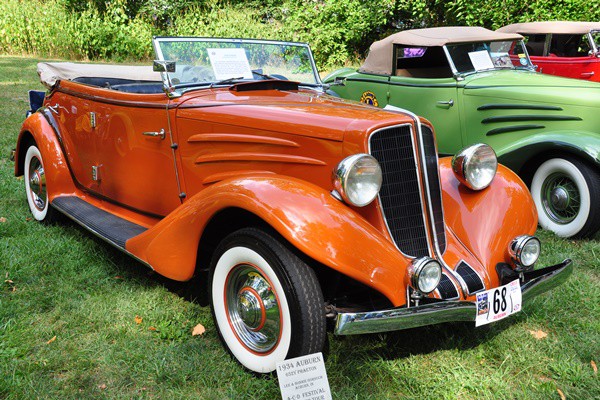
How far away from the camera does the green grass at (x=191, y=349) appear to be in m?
2.51

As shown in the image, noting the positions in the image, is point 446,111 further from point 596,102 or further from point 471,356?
point 471,356

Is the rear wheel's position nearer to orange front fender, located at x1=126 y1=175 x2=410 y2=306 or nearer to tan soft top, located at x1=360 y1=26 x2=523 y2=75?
orange front fender, located at x1=126 y1=175 x2=410 y2=306

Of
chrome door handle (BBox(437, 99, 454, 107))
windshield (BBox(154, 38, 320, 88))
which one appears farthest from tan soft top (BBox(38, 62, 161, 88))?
chrome door handle (BBox(437, 99, 454, 107))

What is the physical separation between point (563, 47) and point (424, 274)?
23.2ft

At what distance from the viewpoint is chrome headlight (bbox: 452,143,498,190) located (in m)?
2.98

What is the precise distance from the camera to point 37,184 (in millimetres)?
4441

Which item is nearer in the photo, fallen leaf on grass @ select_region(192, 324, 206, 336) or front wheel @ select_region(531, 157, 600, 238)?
fallen leaf on grass @ select_region(192, 324, 206, 336)

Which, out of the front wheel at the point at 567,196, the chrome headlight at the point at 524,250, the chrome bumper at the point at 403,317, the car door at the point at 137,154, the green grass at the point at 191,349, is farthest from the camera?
the front wheel at the point at 567,196

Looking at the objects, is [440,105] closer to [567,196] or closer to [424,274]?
[567,196]

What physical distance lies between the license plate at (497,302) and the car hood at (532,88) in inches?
110

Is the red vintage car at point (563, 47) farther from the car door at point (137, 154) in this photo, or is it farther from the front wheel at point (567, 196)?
the car door at point (137, 154)

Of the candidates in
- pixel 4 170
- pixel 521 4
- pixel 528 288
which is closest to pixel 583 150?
pixel 528 288

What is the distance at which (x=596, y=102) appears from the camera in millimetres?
4625

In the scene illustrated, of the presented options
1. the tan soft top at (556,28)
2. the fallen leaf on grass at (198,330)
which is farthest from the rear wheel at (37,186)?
the tan soft top at (556,28)
